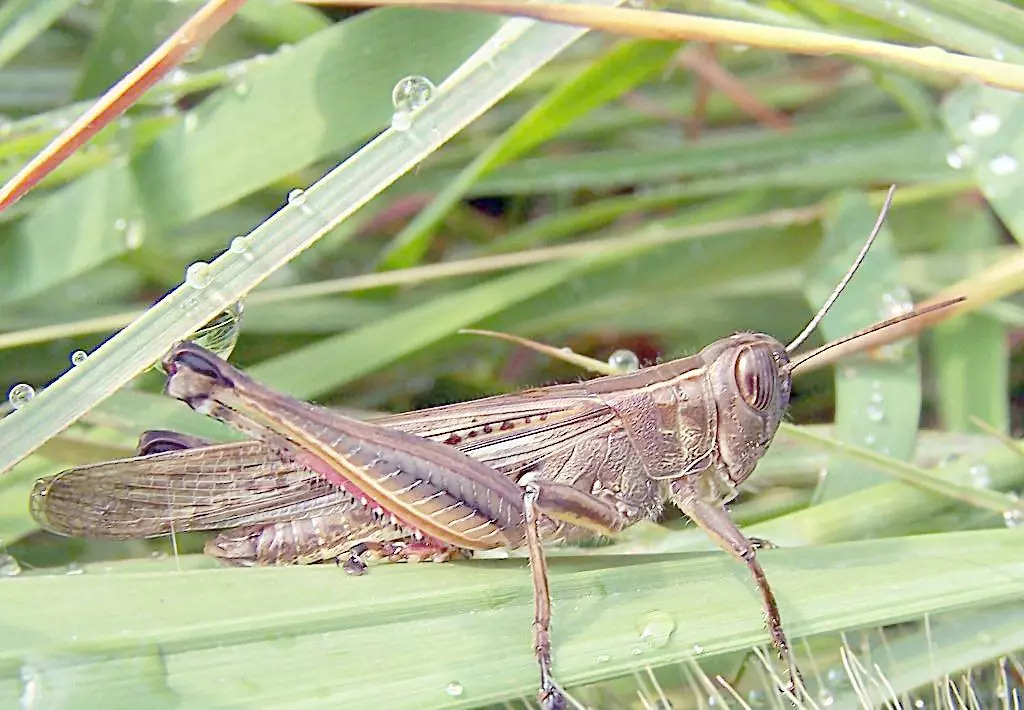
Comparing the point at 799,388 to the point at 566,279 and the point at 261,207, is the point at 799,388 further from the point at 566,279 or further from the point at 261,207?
the point at 261,207

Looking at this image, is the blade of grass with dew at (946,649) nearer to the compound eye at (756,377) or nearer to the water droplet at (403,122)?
the compound eye at (756,377)

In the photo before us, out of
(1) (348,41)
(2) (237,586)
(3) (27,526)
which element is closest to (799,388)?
(1) (348,41)

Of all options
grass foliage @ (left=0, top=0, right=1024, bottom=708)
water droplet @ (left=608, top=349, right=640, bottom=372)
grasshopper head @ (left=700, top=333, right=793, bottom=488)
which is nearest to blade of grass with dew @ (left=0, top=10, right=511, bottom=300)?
grass foliage @ (left=0, top=0, right=1024, bottom=708)

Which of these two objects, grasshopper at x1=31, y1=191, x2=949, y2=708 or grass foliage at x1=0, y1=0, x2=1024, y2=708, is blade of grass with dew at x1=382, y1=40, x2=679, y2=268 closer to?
grass foliage at x1=0, y1=0, x2=1024, y2=708

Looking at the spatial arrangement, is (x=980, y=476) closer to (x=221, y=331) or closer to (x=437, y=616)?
(x=437, y=616)

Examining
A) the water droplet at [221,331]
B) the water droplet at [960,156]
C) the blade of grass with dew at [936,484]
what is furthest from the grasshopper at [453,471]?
the water droplet at [960,156]

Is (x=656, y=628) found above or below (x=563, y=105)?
below

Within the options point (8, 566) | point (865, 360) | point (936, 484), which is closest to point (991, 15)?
point (865, 360)
